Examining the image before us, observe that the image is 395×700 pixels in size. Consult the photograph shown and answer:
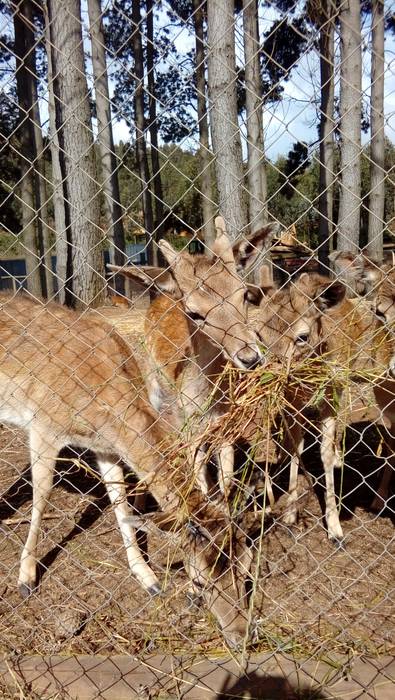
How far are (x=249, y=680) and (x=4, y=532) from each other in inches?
102

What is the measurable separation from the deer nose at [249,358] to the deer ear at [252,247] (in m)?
0.70

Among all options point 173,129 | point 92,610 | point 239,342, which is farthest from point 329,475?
point 173,129

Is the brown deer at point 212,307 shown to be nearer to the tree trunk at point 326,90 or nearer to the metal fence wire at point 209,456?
the metal fence wire at point 209,456

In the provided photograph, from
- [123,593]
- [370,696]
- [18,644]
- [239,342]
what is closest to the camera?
[370,696]

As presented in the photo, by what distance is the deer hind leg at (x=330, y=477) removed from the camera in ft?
14.8

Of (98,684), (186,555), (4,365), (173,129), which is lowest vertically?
(98,684)

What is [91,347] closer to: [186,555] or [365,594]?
[186,555]

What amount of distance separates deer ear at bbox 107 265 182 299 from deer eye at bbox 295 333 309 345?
3.05 ft

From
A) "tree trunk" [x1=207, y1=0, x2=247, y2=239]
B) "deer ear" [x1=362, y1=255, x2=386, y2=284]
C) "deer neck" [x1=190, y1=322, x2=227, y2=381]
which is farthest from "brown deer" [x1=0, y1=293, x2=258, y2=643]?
"tree trunk" [x1=207, y1=0, x2=247, y2=239]

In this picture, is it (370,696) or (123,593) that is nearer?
(370,696)

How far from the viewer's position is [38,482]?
4383 millimetres

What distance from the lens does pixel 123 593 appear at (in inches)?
156

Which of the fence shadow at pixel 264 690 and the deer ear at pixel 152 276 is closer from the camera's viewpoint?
the fence shadow at pixel 264 690

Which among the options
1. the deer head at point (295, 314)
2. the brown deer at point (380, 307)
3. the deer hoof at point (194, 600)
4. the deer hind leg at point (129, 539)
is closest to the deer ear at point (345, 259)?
the brown deer at point (380, 307)
